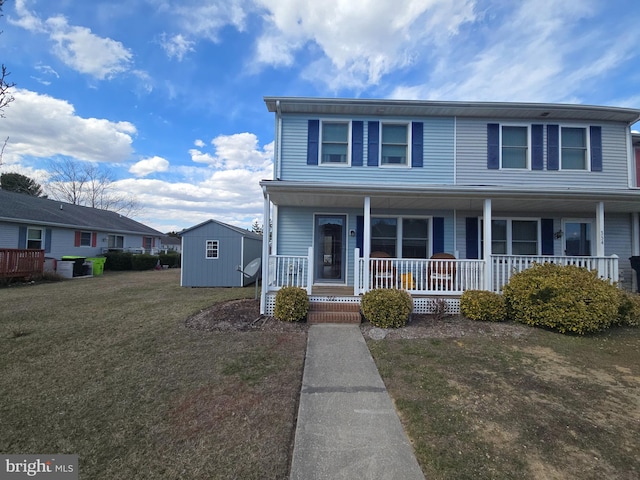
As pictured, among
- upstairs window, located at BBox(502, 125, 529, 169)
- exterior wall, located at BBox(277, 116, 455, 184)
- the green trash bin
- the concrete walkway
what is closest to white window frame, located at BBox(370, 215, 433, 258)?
exterior wall, located at BBox(277, 116, 455, 184)

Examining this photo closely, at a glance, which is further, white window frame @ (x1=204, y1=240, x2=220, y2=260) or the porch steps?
white window frame @ (x1=204, y1=240, x2=220, y2=260)

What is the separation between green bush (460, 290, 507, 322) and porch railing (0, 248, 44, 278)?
16304 millimetres

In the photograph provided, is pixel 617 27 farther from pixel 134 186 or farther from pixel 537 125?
pixel 134 186

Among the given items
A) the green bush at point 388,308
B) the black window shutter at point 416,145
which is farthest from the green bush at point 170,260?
the green bush at point 388,308

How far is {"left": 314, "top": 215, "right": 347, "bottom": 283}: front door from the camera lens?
885 cm

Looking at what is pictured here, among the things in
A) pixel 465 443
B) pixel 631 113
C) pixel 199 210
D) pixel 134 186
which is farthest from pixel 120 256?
pixel 631 113

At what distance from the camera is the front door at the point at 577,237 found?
8.94 meters

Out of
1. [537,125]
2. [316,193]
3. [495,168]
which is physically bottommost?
[316,193]

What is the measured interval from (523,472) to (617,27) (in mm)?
11811

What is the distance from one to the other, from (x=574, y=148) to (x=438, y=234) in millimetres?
4839

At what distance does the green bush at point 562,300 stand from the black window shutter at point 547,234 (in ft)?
9.05

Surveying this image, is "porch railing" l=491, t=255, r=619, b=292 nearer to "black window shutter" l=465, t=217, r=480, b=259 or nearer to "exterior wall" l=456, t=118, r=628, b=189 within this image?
"black window shutter" l=465, t=217, r=480, b=259

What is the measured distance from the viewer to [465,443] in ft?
8.17

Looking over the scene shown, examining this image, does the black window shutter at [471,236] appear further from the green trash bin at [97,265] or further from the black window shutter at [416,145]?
the green trash bin at [97,265]
